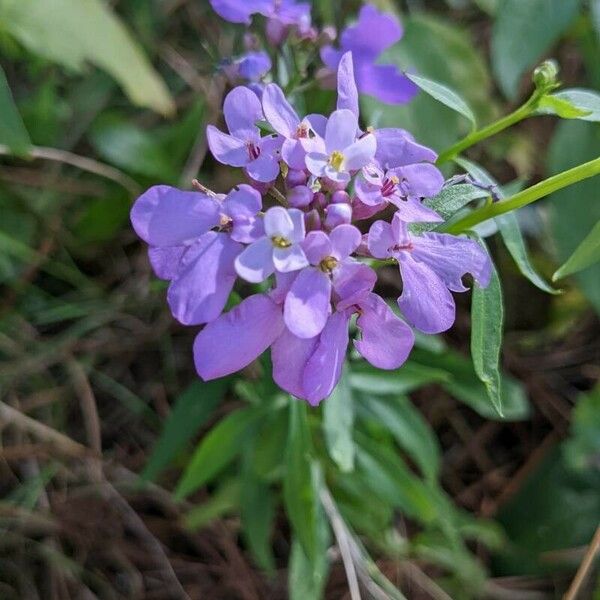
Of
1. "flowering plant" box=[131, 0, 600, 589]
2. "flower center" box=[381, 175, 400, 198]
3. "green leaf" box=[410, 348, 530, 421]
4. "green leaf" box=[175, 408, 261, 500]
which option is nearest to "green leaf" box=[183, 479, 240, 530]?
"green leaf" box=[175, 408, 261, 500]

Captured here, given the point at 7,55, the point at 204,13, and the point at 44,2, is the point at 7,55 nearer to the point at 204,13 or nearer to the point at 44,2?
the point at 44,2

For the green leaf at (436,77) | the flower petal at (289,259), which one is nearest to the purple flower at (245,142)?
the flower petal at (289,259)

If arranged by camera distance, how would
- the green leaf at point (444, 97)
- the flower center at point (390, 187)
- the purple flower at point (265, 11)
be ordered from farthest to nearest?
the purple flower at point (265, 11) → the green leaf at point (444, 97) → the flower center at point (390, 187)

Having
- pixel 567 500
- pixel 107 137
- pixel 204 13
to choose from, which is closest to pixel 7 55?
pixel 107 137

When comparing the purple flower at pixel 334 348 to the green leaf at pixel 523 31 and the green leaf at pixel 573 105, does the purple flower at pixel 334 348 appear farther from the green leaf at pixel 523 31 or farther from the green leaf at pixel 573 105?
the green leaf at pixel 523 31

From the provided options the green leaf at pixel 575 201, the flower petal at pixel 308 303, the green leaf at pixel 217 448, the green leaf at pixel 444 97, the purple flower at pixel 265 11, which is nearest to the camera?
the flower petal at pixel 308 303

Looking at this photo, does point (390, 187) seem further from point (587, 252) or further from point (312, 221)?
point (587, 252)
